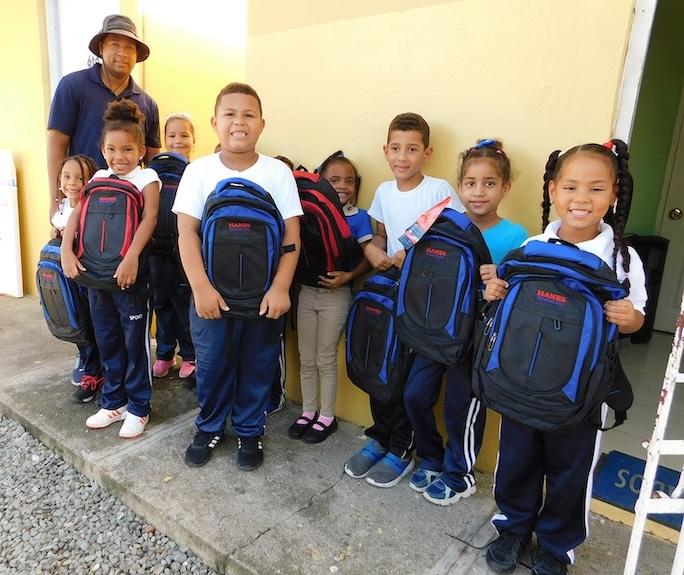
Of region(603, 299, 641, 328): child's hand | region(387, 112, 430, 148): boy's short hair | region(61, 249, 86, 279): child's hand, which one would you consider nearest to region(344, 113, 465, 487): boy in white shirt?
region(387, 112, 430, 148): boy's short hair

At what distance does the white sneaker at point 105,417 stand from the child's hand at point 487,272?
203 centimetres

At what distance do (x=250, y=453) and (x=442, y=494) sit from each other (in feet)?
3.00

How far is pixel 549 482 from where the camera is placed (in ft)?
6.02

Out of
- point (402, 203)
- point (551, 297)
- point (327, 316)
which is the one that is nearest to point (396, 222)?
point (402, 203)

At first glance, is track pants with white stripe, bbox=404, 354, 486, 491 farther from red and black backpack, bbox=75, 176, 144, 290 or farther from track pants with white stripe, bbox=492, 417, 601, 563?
red and black backpack, bbox=75, 176, 144, 290

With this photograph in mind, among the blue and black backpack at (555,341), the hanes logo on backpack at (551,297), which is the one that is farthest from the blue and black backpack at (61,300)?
the hanes logo on backpack at (551,297)

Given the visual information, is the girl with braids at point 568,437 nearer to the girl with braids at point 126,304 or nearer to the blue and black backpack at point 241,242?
the blue and black backpack at point 241,242

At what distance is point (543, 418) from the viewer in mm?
1651

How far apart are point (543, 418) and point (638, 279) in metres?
0.57

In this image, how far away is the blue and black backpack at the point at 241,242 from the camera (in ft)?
7.12

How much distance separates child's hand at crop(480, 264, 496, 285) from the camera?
191cm

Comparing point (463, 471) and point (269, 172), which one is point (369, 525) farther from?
point (269, 172)

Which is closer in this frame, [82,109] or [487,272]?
[487,272]

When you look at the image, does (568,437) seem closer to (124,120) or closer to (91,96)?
(124,120)
